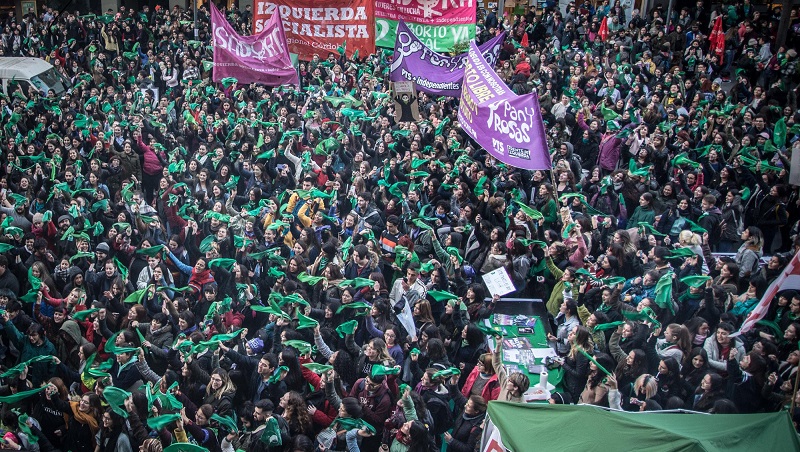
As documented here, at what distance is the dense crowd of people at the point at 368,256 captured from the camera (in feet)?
19.9

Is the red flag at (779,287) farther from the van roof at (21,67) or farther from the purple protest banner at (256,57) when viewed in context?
the van roof at (21,67)

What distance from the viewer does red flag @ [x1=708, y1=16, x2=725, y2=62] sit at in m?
15.6

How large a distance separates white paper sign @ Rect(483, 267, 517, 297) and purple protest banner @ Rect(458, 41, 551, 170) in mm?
1909

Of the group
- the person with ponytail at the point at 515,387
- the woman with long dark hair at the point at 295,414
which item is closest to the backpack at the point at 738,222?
the person with ponytail at the point at 515,387

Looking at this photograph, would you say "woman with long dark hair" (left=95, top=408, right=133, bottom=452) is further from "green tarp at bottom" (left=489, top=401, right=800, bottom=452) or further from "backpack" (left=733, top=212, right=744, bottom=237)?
"backpack" (left=733, top=212, right=744, bottom=237)

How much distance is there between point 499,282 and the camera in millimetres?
7645

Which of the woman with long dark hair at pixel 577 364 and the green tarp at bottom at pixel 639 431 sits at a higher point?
the green tarp at bottom at pixel 639 431

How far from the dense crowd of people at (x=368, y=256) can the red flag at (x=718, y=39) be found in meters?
0.99

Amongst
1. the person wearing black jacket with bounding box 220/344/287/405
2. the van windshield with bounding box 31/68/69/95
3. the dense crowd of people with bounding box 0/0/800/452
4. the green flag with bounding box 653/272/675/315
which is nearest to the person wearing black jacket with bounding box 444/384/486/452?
the dense crowd of people with bounding box 0/0/800/452

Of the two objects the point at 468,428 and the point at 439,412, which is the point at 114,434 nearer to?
the point at 439,412

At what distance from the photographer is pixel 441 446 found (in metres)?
6.17

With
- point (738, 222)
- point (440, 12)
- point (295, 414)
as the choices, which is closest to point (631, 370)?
point (295, 414)

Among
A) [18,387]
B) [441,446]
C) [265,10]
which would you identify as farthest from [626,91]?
[18,387]

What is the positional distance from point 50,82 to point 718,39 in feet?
43.1
